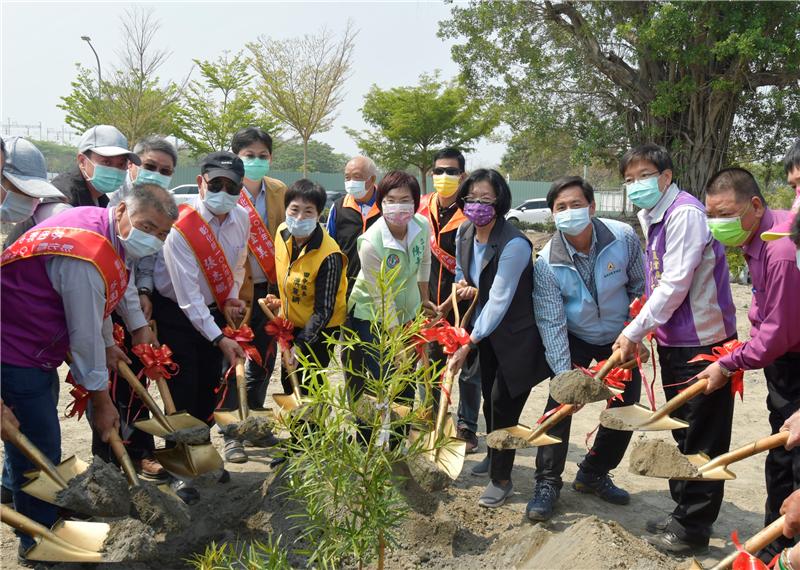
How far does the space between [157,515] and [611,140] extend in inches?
715

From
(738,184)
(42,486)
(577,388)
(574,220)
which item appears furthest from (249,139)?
(738,184)

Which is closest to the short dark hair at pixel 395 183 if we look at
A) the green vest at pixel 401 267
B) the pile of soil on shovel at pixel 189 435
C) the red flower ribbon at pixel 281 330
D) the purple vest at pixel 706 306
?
the green vest at pixel 401 267

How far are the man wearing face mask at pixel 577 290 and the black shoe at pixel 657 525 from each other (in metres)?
0.55

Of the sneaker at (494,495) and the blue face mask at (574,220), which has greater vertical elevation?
the blue face mask at (574,220)

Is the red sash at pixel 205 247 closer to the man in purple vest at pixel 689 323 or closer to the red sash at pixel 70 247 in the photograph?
the red sash at pixel 70 247

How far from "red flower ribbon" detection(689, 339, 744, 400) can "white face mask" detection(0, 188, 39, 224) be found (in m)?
3.51

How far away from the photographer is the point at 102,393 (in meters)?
3.41

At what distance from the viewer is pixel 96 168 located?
4.07m

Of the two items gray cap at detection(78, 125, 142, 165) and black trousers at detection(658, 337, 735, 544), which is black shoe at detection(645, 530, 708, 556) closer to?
black trousers at detection(658, 337, 735, 544)

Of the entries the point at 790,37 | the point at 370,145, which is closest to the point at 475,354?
the point at 790,37

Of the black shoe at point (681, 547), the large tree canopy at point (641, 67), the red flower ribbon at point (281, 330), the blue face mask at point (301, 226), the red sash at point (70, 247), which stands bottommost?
the black shoe at point (681, 547)

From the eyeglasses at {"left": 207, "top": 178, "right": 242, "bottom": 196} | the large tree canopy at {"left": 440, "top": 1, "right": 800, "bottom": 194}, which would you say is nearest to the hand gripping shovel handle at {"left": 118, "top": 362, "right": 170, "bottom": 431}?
the eyeglasses at {"left": 207, "top": 178, "right": 242, "bottom": 196}

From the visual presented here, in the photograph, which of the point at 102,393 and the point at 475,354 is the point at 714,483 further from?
the point at 102,393

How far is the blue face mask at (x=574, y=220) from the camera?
402 cm
